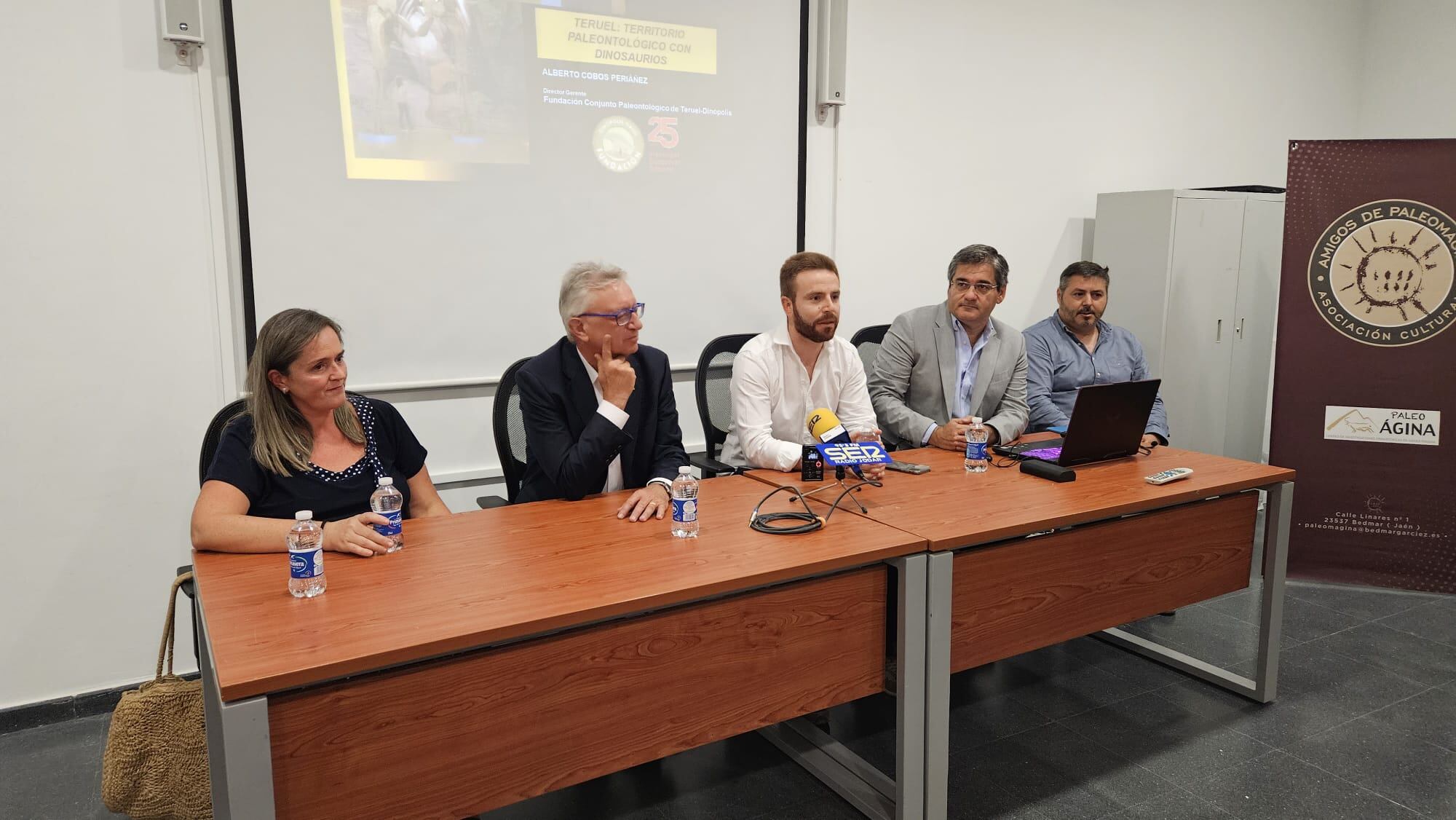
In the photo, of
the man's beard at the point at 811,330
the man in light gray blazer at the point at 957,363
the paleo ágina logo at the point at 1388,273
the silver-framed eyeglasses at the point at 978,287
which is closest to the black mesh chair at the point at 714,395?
the man's beard at the point at 811,330

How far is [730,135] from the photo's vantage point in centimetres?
360

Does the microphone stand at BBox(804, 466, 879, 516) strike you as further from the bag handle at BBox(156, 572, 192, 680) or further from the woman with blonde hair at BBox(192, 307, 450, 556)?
the bag handle at BBox(156, 572, 192, 680)

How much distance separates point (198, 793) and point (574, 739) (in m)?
1.03

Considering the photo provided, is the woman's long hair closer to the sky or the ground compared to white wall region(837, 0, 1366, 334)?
closer to the ground

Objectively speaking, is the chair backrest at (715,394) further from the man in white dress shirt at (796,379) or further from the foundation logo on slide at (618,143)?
the foundation logo on slide at (618,143)

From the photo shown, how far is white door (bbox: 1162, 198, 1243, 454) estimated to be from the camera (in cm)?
423

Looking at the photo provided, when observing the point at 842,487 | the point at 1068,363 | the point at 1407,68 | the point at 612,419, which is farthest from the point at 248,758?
the point at 1407,68

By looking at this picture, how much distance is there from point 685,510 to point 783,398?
981 mm

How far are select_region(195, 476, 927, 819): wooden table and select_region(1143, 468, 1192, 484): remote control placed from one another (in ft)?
Result: 3.10

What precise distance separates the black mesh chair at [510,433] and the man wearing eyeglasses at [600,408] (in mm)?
79

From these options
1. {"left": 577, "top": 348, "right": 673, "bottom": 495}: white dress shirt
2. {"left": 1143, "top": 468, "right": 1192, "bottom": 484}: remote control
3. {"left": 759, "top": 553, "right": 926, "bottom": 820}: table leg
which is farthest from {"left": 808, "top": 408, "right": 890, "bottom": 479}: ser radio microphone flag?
{"left": 1143, "top": 468, "right": 1192, "bottom": 484}: remote control

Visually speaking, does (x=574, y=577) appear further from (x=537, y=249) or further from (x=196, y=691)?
(x=537, y=249)

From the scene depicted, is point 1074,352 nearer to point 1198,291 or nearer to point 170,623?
point 1198,291

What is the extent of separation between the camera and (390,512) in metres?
1.90
